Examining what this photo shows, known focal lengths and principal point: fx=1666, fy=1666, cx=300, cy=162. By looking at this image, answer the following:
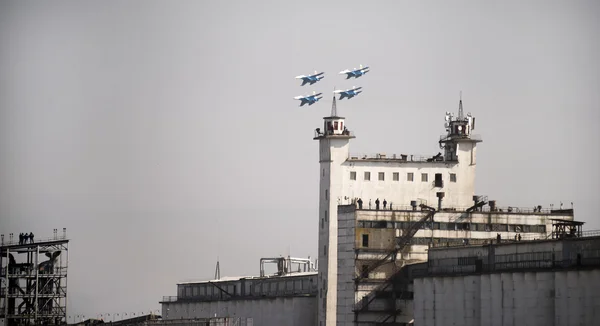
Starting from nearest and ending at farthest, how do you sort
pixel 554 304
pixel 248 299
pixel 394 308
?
pixel 554 304 → pixel 394 308 → pixel 248 299

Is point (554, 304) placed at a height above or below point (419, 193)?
below

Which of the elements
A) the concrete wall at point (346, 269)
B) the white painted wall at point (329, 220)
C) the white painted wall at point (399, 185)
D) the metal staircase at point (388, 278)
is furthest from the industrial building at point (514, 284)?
the white painted wall at point (399, 185)

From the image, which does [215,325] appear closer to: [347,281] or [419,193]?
[347,281]

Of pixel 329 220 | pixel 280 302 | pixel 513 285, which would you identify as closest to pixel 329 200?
pixel 329 220

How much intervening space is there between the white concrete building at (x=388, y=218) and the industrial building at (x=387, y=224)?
101 mm

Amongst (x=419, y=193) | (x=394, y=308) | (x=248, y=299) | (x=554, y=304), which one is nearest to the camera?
(x=554, y=304)

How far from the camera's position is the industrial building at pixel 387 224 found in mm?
168875

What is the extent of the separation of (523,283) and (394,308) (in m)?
30.8

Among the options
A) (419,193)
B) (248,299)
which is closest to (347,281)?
(419,193)

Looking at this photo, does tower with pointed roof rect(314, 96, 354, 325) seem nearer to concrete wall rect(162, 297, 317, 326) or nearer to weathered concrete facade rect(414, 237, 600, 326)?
concrete wall rect(162, 297, 317, 326)

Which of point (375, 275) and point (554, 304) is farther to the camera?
point (375, 275)

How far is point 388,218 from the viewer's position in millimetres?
170250

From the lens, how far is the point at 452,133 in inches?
7259

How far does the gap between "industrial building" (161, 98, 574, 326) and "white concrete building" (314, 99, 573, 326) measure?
4.0 inches
